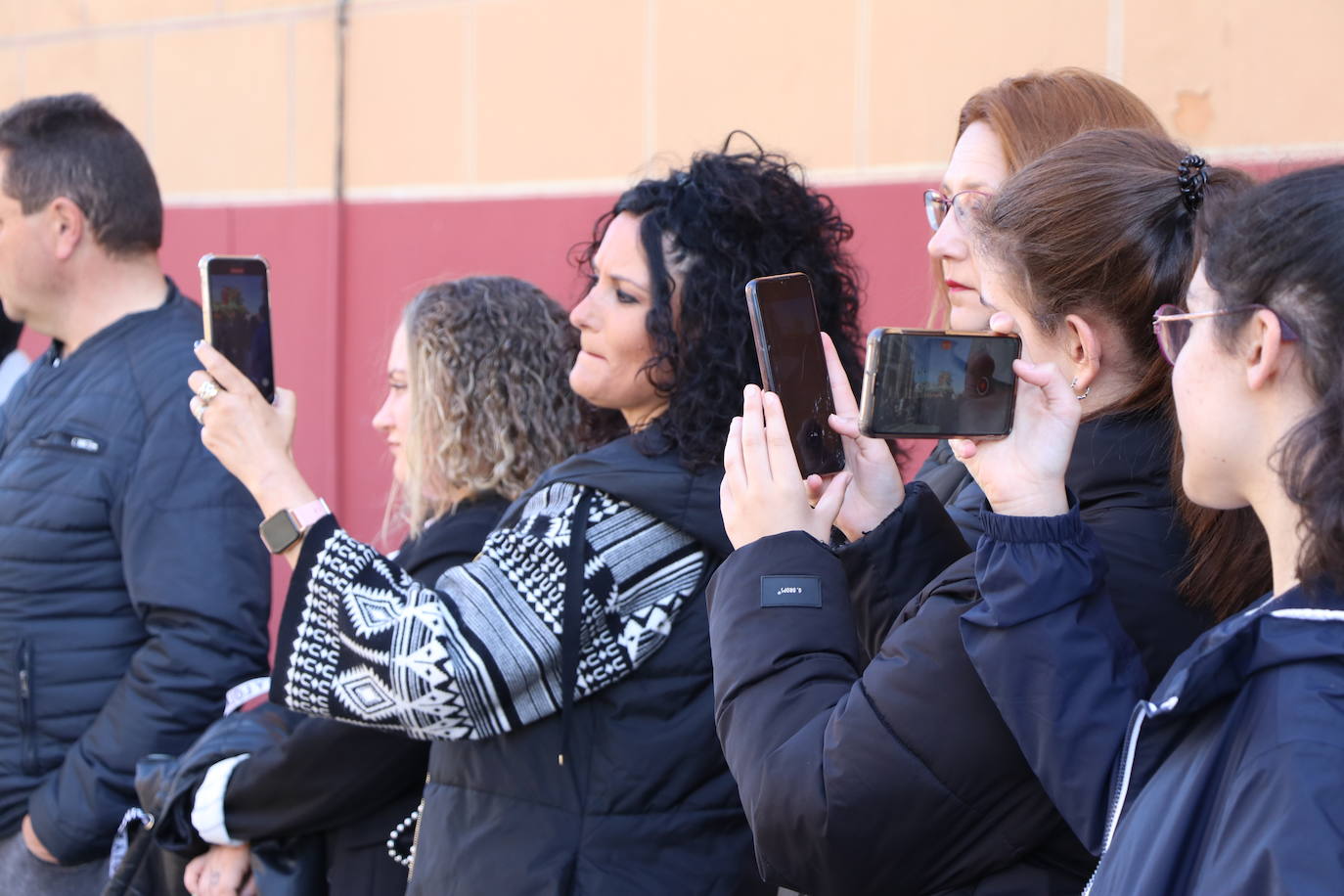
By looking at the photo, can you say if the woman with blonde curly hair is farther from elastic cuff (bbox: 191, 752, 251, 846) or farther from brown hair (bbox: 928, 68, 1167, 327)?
brown hair (bbox: 928, 68, 1167, 327)

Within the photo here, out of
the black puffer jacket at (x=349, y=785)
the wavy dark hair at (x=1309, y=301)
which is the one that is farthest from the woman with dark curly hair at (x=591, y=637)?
the wavy dark hair at (x=1309, y=301)

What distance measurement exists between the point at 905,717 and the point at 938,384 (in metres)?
0.35

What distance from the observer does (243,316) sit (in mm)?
2557

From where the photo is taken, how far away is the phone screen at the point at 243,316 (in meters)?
2.52

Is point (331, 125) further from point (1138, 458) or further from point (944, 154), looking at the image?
point (1138, 458)

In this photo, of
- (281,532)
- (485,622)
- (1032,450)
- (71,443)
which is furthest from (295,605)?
(1032,450)

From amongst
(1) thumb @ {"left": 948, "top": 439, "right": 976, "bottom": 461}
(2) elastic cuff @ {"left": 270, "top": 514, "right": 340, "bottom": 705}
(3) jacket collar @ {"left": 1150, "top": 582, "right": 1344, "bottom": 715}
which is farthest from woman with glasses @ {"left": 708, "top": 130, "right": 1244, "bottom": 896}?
(2) elastic cuff @ {"left": 270, "top": 514, "right": 340, "bottom": 705}

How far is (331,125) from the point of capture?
4.96m

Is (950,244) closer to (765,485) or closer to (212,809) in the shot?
(765,485)

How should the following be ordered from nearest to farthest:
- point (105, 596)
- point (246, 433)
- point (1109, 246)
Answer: point (1109, 246) < point (246, 433) < point (105, 596)

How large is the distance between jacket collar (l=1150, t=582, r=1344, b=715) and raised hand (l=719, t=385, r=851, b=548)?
559mm

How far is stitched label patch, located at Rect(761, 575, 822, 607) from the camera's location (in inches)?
63.5

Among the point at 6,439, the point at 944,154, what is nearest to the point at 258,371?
the point at 6,439

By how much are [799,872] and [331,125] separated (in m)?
4.01
